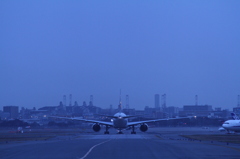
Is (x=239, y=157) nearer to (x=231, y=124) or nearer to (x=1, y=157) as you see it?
(x=1, y=157)

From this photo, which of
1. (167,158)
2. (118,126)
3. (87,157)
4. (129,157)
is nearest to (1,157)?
(87,157)

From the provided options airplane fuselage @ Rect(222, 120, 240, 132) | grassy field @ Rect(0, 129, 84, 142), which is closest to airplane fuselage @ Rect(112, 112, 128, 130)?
grassy field @ Rect(0, 129, 84, 142)

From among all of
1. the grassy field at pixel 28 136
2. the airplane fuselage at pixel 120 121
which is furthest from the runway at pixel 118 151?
the airplane fuselage at pixel 120 121

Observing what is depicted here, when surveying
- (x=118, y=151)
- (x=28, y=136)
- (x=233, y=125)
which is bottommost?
(x=28, y=136)

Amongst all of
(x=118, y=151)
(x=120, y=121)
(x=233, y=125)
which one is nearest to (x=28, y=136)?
(x=120, y=121)

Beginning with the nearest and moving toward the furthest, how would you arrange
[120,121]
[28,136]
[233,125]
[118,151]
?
[118,151]
[28,136]
[233,125]
[120,121]

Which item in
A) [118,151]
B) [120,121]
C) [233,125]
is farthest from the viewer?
[120,121]

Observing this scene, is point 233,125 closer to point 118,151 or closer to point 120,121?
point 120,121

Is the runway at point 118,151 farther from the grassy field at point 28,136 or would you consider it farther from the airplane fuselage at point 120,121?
the airplane fuselage at point 120,121

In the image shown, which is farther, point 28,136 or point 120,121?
point 120,121

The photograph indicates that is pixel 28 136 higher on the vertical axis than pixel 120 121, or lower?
lower

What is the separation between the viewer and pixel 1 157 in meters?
23.1

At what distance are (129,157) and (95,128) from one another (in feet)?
161

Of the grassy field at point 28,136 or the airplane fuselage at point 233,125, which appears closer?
the grassy field at point 28,136
